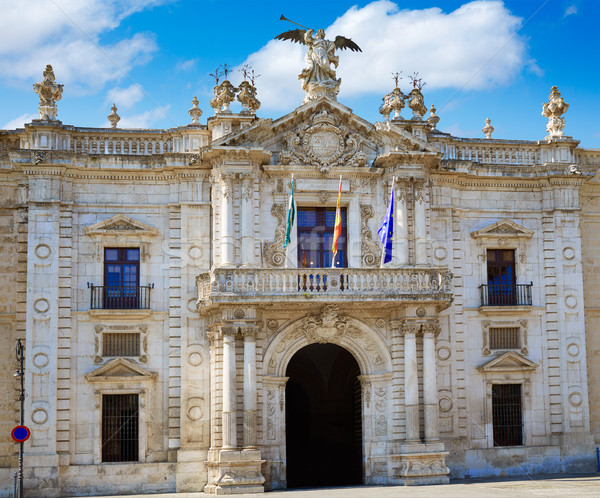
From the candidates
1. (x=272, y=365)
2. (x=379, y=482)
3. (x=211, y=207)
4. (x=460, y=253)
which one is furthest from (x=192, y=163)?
(x=379, y=482)

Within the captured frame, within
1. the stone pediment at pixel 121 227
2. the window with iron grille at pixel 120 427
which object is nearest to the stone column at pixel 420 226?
the stone pediment at pixel 121 227

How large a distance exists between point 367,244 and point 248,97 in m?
6.49

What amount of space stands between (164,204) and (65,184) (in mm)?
3270

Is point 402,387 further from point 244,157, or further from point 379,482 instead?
point 244,157

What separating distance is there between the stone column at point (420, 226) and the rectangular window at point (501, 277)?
3.08 m

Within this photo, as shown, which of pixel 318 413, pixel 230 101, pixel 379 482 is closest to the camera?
pixel 379 482

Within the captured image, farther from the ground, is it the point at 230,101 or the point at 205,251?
the point at 230,101

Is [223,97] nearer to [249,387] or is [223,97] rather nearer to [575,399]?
[249,387]

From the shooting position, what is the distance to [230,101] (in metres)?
31.6

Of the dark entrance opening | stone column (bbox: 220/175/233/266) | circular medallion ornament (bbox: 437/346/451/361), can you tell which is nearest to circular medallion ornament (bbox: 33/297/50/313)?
stone column (bbox: 220/175/233/266)

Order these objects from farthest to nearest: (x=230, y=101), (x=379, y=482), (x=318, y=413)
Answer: (x=318, y=413) < (x=230, y=101) < (x=379, y=482)

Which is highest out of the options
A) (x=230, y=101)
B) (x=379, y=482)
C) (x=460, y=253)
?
(x=230, y=101)

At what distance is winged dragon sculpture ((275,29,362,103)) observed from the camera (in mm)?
31688

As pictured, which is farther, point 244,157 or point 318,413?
point 318,413
